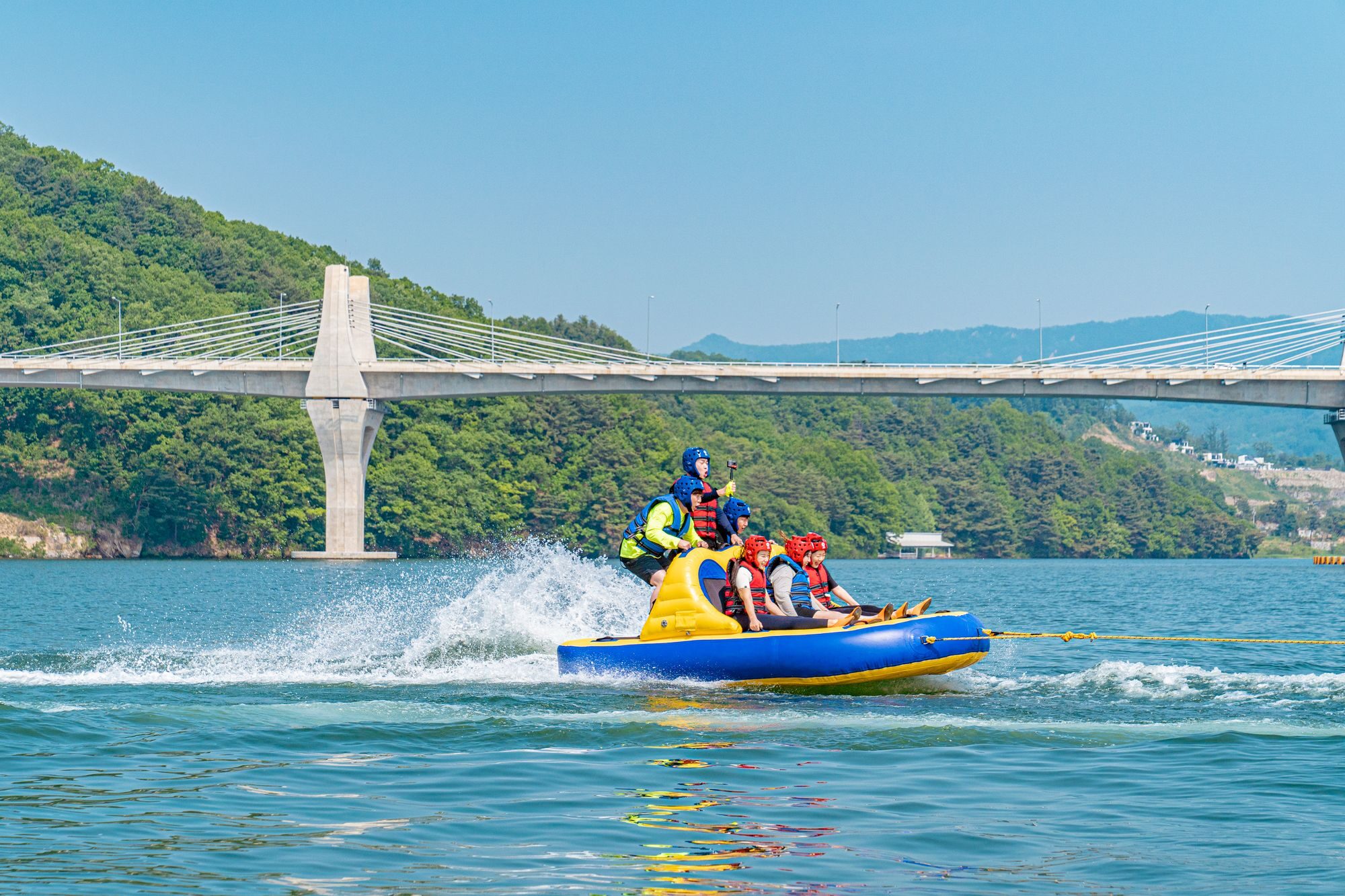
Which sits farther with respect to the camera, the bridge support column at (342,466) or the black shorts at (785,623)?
the bridge support column at (342,466)

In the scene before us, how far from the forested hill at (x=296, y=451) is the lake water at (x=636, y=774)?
54180 millimetres

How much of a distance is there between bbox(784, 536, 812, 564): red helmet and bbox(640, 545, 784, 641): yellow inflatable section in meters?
0.26

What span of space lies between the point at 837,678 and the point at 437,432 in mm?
67426

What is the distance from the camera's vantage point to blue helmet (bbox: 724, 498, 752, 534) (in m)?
14.8

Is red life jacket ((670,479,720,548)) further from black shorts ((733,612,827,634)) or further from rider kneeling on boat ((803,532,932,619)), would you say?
black shorts ((733,612,827,634))

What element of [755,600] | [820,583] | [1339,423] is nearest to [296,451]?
[1339,423]

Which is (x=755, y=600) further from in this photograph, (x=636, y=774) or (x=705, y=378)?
(x=705, y=378)

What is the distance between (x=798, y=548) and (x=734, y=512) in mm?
674

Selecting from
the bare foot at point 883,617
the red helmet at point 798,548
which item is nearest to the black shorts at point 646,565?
the red helmet at point 798,548

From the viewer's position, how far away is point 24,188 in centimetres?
9725

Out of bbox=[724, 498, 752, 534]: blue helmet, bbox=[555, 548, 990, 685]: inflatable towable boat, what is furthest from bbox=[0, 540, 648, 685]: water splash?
bbox=[724, 498, 752, 534]: blue helmet

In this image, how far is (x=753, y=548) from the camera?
14.2m

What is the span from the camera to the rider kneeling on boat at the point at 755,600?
14133 millimetres

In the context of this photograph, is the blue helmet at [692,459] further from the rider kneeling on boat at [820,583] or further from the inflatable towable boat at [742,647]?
the rider kneeling on boat at [820,583]
